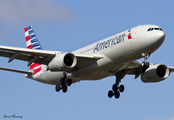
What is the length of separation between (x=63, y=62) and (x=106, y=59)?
3888 millimetres

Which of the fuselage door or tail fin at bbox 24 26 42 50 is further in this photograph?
tail fin at bbox 24 26 42 50

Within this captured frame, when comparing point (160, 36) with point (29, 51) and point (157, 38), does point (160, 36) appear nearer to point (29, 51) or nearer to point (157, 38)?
point (157, 38)

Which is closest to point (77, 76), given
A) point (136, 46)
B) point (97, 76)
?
point (97, 76)

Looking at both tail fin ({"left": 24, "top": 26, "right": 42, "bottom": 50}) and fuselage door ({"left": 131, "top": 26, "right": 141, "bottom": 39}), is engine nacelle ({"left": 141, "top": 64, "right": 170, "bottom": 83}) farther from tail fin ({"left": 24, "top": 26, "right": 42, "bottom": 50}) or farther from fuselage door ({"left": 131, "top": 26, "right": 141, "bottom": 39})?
tail fin ({"left": 24, "top": 26, "right": 42, "bottom": 50})

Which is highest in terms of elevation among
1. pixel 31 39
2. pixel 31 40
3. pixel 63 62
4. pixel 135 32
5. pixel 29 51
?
pixel 31 39

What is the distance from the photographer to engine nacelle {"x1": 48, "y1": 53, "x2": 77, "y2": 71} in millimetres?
34438

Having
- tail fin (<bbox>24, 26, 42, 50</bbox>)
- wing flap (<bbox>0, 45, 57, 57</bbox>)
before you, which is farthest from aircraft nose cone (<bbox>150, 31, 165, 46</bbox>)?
tail fin (<bbox>24, 26, 42, 50</bbox>)

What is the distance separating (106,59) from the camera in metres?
34.7

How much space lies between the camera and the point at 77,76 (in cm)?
3719

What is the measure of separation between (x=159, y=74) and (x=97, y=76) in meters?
7.57

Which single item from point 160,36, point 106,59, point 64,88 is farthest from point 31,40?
point 160,36

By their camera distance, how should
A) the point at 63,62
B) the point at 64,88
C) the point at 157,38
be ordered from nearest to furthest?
the point at 157,38
the point at 63,62
the point at 64,88

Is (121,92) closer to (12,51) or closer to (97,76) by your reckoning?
(97,76)

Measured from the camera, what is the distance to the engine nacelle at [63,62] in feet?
113
